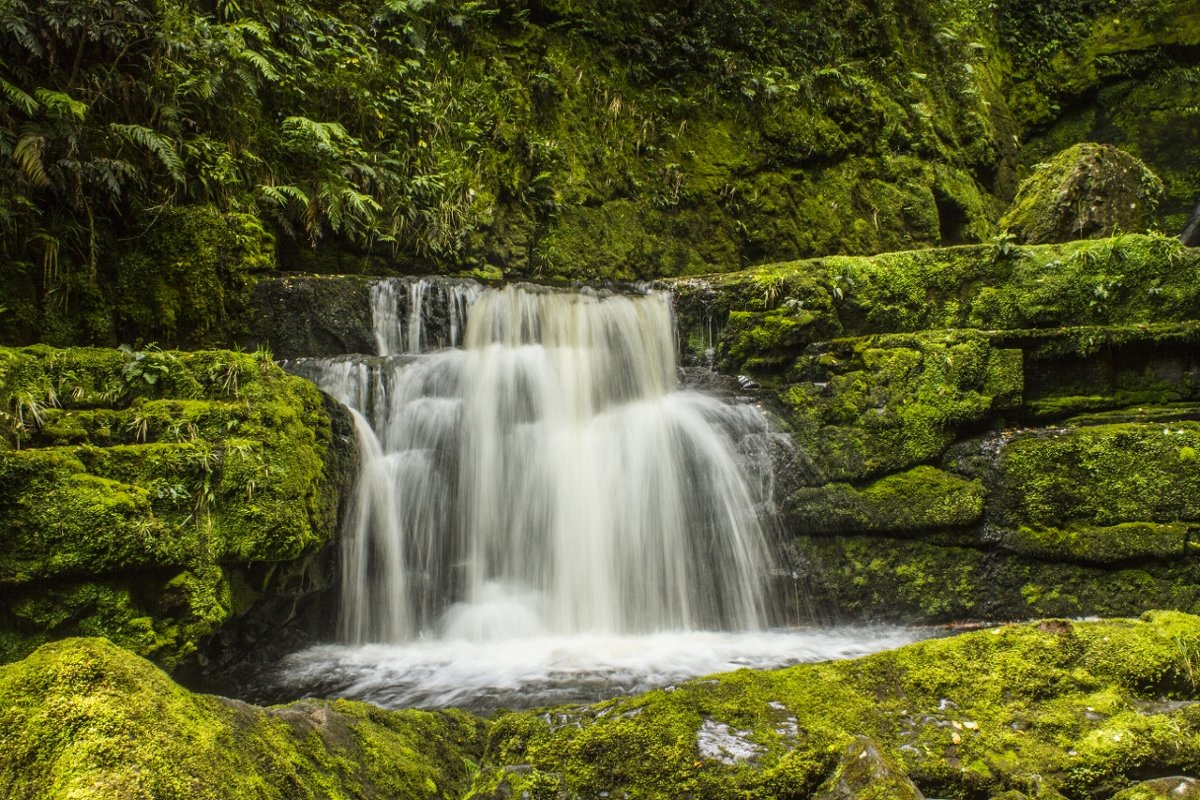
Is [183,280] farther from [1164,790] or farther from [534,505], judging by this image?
[1164,790]

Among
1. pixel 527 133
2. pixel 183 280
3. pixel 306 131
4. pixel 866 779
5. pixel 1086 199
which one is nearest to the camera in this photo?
pixel 866 779

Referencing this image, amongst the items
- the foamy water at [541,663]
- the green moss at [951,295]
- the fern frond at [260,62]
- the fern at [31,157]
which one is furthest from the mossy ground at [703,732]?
the fern frond at [260,62]

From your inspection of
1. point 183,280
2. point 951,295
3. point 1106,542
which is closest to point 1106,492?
point 1106,542

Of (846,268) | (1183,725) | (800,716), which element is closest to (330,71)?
(846,268)

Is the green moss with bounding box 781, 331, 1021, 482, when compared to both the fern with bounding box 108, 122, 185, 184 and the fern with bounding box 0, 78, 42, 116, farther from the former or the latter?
the fern with bounding box 0, 78, 42, 116

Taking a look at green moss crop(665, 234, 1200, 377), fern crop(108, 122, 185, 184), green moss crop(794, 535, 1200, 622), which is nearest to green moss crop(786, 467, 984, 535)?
green moss crop(794, 535, 1200, 622)

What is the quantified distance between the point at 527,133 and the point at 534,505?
22.7 feet

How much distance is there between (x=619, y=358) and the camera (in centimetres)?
781

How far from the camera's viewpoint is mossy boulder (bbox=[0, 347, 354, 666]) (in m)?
3.57

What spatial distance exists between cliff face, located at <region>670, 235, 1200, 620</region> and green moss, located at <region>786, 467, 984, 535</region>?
0.01 meters

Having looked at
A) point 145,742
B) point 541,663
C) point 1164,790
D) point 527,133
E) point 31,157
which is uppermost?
point 527,133

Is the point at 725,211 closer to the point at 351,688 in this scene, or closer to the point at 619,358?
the point at 619,358

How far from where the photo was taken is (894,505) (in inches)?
232

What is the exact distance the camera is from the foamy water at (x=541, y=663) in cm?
445
